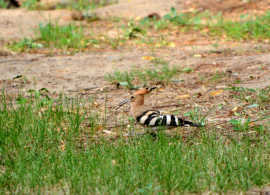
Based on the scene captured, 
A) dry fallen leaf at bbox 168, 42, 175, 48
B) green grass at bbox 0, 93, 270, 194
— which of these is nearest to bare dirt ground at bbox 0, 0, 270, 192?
dry fallen leaf at bbox 168, 42, 175, 48

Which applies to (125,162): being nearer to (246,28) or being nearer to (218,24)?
(246,28)

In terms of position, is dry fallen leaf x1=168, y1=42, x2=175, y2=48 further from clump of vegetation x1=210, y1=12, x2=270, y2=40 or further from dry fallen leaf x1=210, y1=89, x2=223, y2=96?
dry fallen leaf x1=210, y1=89, x2=223, y2=96

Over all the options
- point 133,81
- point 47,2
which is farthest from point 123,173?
point 47,2

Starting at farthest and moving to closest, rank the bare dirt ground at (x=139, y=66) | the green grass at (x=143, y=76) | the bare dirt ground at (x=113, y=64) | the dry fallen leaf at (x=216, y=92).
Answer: the green grass at (x=143, y=76) < the bare dirt ground at (x=113, y=64) < the bare dirt ground at (x=139, y=66) < the dry fallen leaf at (x=216, y=92)

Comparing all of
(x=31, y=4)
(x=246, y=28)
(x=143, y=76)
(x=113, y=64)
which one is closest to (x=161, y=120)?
(x=143, y=76)

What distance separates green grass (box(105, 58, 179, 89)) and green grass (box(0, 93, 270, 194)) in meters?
2.46

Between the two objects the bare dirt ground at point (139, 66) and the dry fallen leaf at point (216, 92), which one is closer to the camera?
the dry fallen leaf at point (216, 92)

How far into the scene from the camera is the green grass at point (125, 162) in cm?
412

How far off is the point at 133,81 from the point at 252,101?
2.18 metres

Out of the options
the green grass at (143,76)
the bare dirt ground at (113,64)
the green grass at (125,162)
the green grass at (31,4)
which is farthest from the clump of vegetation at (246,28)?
the green grass at (125,162)

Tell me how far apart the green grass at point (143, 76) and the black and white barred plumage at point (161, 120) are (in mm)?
2231

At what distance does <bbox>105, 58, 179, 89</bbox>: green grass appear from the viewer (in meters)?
7.94

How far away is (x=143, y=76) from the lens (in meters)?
8.24

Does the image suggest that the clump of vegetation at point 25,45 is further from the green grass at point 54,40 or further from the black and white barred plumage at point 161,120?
the black and white barred plumage at point 161,120
